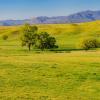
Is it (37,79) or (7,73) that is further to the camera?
(7,73)

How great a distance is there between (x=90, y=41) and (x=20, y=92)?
9730 centimetres

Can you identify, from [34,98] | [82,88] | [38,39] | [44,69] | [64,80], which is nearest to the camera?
[34,98]

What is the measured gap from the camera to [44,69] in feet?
153

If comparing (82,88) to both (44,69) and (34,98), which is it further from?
(44,69)

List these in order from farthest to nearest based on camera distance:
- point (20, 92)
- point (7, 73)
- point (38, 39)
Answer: point (38, 39) → point (7, 73) → point (20, 92)

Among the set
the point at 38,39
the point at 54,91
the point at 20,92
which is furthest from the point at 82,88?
the point at 38,39

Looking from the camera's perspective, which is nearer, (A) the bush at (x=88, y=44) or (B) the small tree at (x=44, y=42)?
(B) the small tree at (x=44, y=42)

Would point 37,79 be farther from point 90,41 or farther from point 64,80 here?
point 90,41

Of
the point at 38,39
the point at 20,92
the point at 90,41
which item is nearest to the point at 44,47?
the point at 38,39

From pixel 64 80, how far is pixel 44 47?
271 ft

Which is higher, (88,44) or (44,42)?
(44,42)

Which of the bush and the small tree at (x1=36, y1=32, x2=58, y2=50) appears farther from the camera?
the bush

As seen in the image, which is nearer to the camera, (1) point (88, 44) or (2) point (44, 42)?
(2) point (44, 42)

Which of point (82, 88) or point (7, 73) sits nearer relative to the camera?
point (82, 88)
